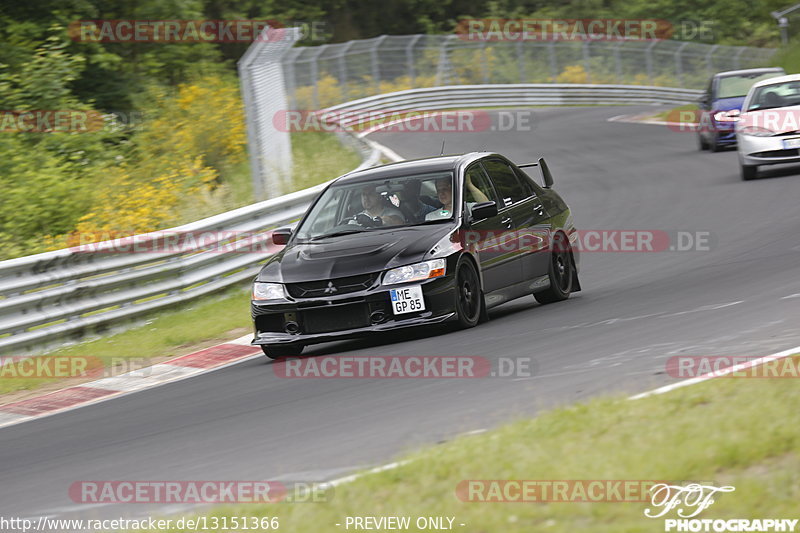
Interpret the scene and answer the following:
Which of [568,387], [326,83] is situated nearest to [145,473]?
[568,387]

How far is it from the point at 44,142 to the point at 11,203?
475 centimetres

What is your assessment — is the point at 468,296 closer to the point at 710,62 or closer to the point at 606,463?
the point at 606,463

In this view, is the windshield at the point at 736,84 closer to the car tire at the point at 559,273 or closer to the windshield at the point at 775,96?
the windshield at the point at 775,96

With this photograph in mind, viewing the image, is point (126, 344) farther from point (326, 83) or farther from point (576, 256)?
point (326, 83)

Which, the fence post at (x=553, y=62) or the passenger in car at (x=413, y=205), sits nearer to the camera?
the passenger in car at (x=413, y=205)

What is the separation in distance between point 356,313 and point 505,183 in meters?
2.58

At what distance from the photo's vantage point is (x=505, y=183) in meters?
11.9

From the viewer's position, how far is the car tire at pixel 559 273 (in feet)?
39.7

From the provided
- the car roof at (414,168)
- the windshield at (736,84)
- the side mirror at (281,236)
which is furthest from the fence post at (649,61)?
the side mirror at (281,236)

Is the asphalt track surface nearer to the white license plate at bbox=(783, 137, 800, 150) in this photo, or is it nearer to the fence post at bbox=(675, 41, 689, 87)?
the white license plate at bbox=(783, 137, 800, 150)


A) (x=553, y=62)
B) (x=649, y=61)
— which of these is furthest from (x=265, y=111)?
(x=649, y=61)

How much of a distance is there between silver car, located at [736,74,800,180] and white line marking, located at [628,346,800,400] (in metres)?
12.9

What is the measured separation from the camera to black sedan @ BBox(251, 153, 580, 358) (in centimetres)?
997

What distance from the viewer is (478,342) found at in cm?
973
